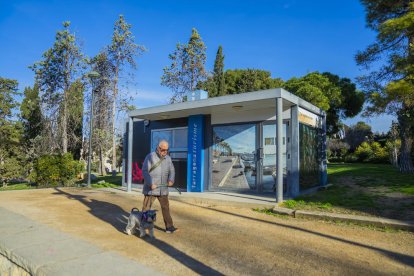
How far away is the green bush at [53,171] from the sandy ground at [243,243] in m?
6.54

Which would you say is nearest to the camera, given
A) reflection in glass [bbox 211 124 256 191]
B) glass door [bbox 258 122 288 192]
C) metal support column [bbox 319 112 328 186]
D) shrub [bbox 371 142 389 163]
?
glass door [bbox 258 122 288 192]

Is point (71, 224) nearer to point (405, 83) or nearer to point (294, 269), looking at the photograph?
point (294, 269)

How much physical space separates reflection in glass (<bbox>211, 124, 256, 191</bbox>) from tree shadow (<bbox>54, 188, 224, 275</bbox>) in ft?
12.3

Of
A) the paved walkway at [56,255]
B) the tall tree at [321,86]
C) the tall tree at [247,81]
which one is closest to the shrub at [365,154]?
the tall tree at [321,86]

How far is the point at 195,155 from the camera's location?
1123 cm

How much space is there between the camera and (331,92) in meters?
29.2

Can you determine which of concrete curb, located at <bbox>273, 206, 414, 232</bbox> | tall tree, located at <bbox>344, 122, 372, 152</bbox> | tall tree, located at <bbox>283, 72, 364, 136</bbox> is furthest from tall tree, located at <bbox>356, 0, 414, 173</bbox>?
tall tree, located at <bbox>344, 122, 372, 152</bbox>

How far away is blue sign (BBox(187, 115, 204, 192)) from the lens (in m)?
11.1

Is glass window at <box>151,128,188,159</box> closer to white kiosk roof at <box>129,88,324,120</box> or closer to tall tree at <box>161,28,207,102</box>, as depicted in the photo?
white kiosk roof at <box>129,88,324,120</box>

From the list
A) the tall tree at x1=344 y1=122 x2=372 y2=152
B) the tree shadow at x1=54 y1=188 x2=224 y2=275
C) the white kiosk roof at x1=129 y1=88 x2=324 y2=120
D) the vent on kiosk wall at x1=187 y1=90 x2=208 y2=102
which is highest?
the tall tree at x1=344 y1=122 x2=372 y2=152

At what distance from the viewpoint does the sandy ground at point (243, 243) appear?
3.98 m

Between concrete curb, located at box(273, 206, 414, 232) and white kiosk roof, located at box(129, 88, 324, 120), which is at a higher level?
white kiosk roof, located at box(129, 88, 324, 120)

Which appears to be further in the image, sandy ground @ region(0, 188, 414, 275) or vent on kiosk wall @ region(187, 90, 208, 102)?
vent on kiosk wall @ region(187, 90, 208, 102)

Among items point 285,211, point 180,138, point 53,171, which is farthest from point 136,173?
point 285,211
